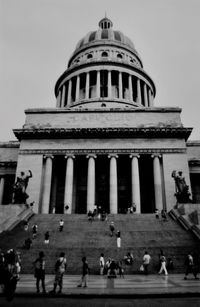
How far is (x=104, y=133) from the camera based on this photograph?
1499 inches

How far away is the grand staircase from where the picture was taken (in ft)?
58.0

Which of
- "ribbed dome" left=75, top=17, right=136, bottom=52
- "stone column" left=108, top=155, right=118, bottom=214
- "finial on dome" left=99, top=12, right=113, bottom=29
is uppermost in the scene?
"finial on dome" left=99, top=12, right=113, bottom=29

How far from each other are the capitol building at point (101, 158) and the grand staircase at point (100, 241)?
8.89m

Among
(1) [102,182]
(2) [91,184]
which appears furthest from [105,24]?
(2) [91,184]

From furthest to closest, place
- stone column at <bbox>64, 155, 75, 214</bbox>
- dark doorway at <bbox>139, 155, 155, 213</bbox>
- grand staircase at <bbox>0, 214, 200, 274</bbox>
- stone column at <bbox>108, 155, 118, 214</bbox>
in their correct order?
dark doorway at <bbox>139, 155, 155, 213</bbox> < stone column at <bbox>64, 155, 75, 214</bbox> < stone column at <bbox>108, 155, 118, 214</bbox> < grand staircase at <bbox>0, 214, 200, 274</bbox>

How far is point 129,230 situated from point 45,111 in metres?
24.2

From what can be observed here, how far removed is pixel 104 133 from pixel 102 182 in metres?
7.04

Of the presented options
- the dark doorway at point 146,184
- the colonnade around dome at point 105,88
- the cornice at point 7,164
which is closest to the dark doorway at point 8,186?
the cornice at point 7,164

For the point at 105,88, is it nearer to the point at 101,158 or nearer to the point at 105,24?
the point at 101,158

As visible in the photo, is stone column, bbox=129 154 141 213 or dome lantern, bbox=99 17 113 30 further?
dome lantern, bbox=99 17 113 30

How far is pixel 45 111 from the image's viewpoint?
42.4 metres

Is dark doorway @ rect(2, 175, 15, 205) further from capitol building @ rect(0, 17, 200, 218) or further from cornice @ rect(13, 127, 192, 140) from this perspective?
cornice @ rect(13, 127, 192, 140)

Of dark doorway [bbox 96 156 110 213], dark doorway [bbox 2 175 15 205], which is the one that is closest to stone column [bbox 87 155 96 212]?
dark doorway [bbox 96 156 110 213]

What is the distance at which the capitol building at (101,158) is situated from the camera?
3653 cm
